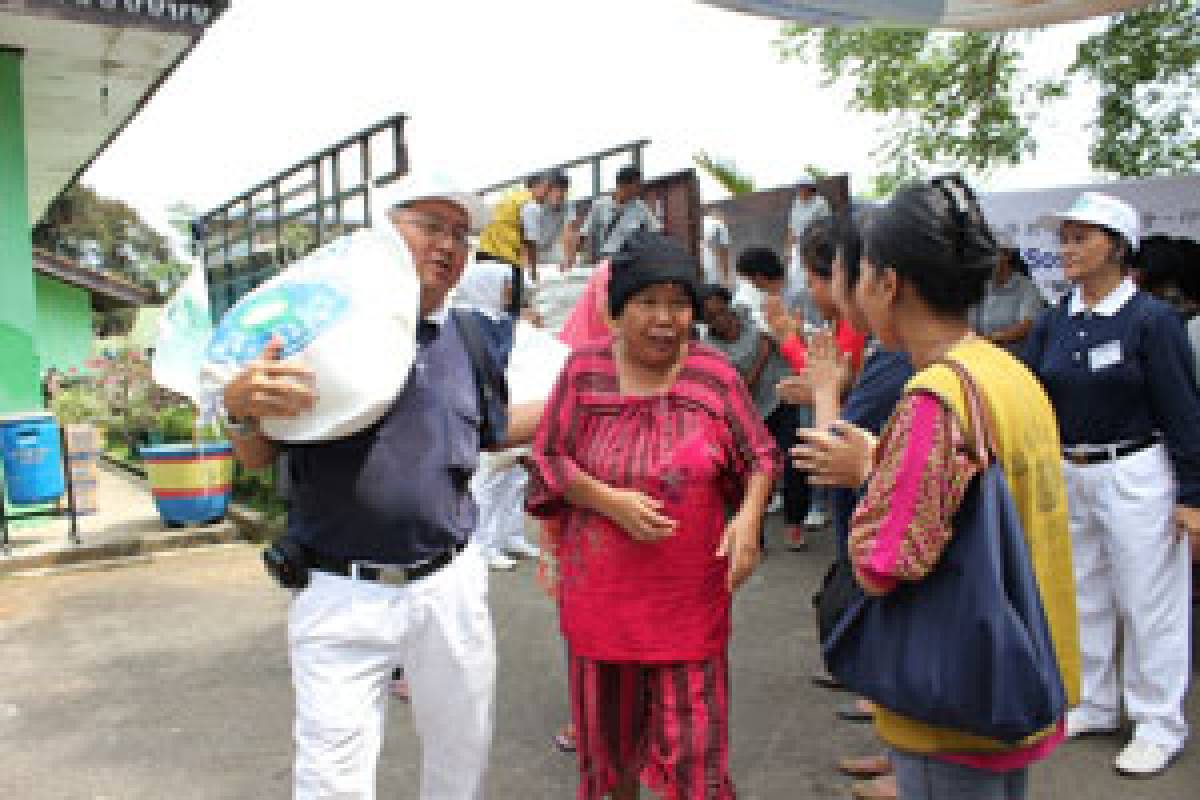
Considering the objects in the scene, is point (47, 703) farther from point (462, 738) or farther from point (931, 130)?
point (931, 130)

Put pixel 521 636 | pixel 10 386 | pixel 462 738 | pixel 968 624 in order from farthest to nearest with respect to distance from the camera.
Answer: pixel 10 386
pixel 521 636
pixel 462 738
pixel 968 624

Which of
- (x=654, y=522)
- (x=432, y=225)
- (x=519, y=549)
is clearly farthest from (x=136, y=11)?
(x=654, y=522)

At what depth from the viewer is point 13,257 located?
25.4 feet

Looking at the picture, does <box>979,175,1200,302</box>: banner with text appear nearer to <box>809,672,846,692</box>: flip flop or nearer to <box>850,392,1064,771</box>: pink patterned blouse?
<box>809,672,846,692</box>: flip flop

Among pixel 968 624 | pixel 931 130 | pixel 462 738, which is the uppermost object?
pixel 931 130

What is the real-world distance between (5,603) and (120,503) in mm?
3346

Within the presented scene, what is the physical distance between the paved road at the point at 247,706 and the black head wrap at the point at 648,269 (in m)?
1.82

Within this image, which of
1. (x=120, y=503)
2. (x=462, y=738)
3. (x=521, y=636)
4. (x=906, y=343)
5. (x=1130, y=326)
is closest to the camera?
(x=906, y=343)

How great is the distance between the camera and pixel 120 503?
9.36 meters

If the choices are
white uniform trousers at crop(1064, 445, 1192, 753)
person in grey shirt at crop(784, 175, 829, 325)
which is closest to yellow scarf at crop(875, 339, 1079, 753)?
white uniform trousers at crop(1064, 445, 1192, 753)

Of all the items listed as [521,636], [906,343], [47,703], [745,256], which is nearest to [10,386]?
[47,703]

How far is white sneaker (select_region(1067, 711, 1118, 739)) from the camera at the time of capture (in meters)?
3.62

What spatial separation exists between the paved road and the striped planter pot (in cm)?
144

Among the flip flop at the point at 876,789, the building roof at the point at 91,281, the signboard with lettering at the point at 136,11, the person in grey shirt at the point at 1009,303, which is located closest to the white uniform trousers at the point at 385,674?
the flip flop at the point at 876,789
